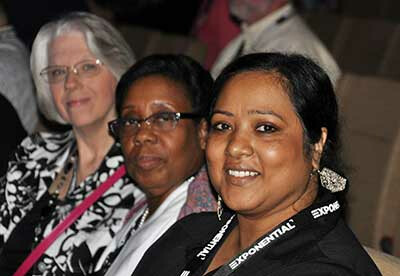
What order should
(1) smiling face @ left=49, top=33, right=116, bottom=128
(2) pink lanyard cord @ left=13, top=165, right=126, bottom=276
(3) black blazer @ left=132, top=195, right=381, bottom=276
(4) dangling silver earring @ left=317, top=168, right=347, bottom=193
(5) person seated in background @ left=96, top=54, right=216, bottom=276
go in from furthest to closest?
(1) smiling face @ left=49, top=33, right=116, bottom=128 < (2) pink lanyard cord @ left=13, top=165, right=126, bottom=276 < (5) person seated in background @ left=96, top=54, right=216, bottom=276 < (4) dangling silver earring @ left=317, top=168, right=347, bottom=193 < (3) black blazer @ left=132, top=195, right=381, bottom=276

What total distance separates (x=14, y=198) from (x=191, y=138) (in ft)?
2.65

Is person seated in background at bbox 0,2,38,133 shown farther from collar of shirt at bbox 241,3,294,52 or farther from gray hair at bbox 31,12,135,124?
collar of shirt at bbox 241,3,294,52

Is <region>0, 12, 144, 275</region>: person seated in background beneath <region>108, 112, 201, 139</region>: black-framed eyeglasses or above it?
beneath

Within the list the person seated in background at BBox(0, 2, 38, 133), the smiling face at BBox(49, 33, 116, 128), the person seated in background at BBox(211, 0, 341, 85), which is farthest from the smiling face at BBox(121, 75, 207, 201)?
the person seated in background at BBox(211, 0, 341, 85)

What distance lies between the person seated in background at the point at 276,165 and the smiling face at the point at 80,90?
3.59 feet

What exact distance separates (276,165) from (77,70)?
1.39 meters

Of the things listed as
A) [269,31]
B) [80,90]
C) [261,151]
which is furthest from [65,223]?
[269,31]

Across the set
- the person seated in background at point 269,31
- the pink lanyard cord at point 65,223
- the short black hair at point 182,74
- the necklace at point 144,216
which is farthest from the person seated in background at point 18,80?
the person seated in background at point 269,31

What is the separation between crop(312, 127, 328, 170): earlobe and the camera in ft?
6.38

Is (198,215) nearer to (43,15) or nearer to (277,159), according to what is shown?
(277,159)

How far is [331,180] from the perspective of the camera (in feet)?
6.41

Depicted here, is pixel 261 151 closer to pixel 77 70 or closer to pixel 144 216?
pixel 144 216

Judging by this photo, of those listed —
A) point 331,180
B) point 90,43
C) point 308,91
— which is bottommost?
point 90,43

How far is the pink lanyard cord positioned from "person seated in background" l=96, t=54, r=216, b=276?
0.22 meters
